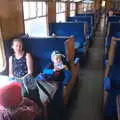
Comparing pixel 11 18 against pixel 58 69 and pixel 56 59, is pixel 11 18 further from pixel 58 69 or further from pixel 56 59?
pixel 58 69

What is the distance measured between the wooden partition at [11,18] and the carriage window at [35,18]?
0.31 m

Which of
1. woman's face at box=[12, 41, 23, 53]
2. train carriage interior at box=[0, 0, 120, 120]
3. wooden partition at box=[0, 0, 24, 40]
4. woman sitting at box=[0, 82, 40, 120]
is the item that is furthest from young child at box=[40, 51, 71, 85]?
woman sitting at box=[0, 82, 40, 120]

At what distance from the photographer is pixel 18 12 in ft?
11.5

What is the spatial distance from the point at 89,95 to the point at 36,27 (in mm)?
1911

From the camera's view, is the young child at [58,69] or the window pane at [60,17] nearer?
the young child at [58,69]

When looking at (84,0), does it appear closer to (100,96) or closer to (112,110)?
(100,96)

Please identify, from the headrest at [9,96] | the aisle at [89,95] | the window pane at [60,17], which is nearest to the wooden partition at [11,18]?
the aisle at [89,95]

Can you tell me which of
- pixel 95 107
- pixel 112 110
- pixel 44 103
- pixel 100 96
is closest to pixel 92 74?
pixel 100 96

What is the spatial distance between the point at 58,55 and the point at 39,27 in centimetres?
189

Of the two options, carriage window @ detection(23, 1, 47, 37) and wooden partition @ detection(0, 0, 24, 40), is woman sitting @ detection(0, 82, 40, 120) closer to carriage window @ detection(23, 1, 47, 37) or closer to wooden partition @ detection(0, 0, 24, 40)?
wooden partition @ detection(0, 0, 24, 40)

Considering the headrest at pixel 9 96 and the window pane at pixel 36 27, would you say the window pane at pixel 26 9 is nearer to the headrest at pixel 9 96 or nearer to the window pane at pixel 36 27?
the window pane at pixel 36 27

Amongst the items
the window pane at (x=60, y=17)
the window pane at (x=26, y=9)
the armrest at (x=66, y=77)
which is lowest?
the armrest at (x=66, y=77)

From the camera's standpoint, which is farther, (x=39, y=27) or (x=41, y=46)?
(x=39, y=27)

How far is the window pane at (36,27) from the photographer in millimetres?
4117
